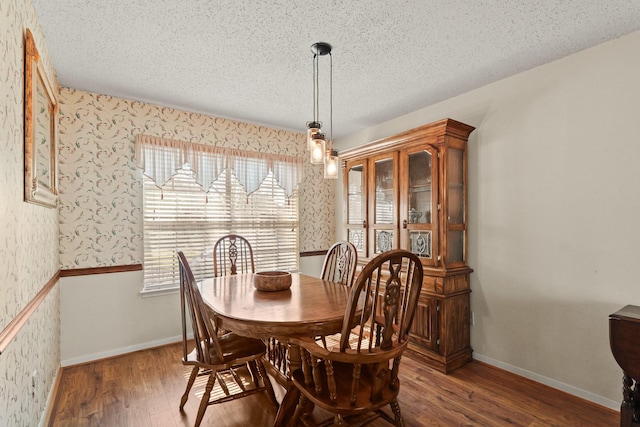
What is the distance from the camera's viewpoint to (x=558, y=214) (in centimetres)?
245

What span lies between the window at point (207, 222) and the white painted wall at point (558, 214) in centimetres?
228

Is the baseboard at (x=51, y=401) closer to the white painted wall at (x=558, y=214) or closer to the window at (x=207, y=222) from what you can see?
the window at (x=207, y=222)

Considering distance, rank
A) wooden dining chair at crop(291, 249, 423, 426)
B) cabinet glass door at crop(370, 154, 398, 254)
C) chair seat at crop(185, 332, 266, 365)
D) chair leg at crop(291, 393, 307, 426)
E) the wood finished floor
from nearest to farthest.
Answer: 1. wooden dining chair at crop(291, 249, 423, 426)
2. chair leg at crop(291, 393, 307, 426)
3. chair seat at crop(185, 332, 266, 365)
4. the wood finished floor
5. cabinet glass door at crop(370, 154, 398, 254)

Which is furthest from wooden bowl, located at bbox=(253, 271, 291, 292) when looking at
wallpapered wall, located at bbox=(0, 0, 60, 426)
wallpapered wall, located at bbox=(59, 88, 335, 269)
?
wallpapered wall, located at bbox=(59, 88, 335, 269)

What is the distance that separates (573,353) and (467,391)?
0.82 metres

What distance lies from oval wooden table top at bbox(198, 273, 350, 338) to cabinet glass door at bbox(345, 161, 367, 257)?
121cm

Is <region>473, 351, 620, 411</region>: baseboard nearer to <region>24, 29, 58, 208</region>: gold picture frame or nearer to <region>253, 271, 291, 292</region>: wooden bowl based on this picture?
<region>253, 271, 291, 292</region>: wooden bowl

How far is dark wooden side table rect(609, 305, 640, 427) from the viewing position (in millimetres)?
1729

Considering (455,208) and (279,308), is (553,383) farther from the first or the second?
(279,308)

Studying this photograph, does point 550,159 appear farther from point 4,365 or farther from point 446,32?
point 4,365

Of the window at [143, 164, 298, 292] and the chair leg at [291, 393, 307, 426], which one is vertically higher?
the window at [143, 164, 298, 292]

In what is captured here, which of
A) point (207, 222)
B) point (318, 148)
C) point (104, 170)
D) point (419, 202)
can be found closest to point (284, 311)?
point (318, 148)

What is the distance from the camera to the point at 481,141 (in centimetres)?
296

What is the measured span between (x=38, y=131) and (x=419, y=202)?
2933 mm
